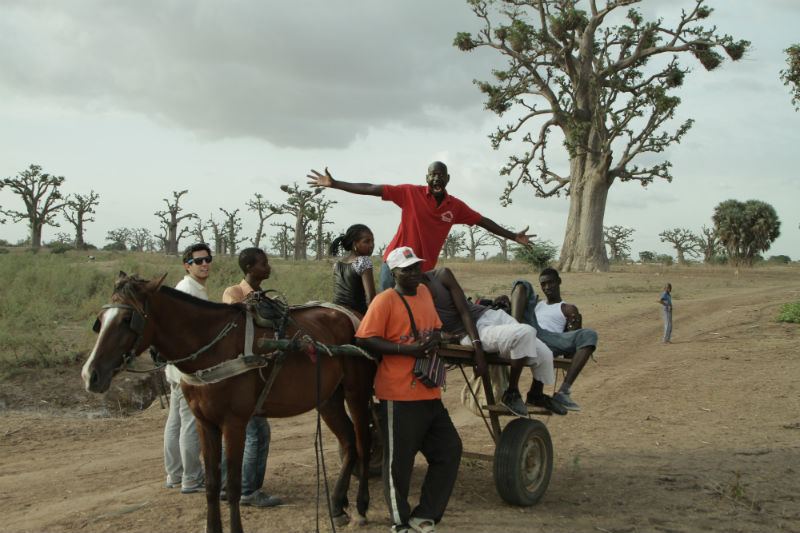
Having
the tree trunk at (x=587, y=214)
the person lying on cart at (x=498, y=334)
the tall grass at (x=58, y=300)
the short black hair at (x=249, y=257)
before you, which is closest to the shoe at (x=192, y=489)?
the short black hair at (x=249, y=257)

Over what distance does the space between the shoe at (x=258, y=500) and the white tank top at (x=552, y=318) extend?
9.66ft

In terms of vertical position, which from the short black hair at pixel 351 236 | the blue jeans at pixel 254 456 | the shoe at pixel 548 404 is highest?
the short black hair at pixel 351 236

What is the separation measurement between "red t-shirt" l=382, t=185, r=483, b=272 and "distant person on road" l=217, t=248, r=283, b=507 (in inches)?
47.0

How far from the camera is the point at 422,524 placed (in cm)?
427

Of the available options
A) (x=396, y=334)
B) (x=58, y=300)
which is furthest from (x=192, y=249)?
(x=58, y=300)

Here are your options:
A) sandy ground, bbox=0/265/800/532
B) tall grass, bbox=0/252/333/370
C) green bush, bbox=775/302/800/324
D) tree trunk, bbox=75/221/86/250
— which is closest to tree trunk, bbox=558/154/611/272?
green bush, bbox=775/302/800/324

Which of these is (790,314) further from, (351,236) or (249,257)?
(249,257)

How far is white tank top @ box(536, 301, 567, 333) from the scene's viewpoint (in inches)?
237

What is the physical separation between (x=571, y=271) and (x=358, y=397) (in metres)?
28.4

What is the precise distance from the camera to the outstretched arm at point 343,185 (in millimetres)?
5152

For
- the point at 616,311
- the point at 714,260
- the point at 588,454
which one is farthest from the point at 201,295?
the point at 714,260

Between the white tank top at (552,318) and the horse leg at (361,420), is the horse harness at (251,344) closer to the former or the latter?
the horse leg at (361,420)

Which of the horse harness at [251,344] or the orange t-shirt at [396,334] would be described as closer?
the horse harness at [251,344]

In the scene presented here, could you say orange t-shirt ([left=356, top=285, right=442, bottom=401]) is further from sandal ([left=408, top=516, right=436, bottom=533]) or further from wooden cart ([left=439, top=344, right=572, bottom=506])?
sandal ([left=408, top=516, right=436, bottom=533])
